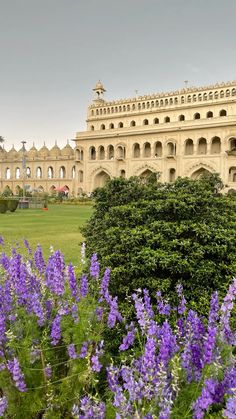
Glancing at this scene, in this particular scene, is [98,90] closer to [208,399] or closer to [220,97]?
[220,97]

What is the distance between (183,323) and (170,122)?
1866 inches

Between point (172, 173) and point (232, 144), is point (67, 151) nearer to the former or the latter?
point (172, 173)

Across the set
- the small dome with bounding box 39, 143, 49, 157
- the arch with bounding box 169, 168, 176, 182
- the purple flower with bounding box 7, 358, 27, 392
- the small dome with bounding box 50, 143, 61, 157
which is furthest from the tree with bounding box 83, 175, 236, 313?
the small dome with bounding box 39, 143, 49, 157

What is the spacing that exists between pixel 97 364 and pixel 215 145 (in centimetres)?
4693

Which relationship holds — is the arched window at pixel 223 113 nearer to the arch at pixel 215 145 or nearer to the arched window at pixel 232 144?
the arch at pixel 215 145

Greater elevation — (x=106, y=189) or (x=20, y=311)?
(x=106, y=189)

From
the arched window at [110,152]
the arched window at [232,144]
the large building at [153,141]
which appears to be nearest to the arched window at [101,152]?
the large building at [153,141]

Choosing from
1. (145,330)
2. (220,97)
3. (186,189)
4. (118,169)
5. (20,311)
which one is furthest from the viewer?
(118,169)

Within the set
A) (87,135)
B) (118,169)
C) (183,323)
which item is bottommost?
(183,323)

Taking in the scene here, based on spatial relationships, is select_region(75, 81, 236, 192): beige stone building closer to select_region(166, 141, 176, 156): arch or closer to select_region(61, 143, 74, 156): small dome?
select_region(166, 141, 176, 156): arch

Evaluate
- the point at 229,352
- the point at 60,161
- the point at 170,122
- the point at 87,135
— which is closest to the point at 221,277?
the point at 229,352

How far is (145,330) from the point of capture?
2.66 metres

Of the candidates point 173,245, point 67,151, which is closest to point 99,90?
point 67,151

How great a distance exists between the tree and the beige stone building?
3790cm
